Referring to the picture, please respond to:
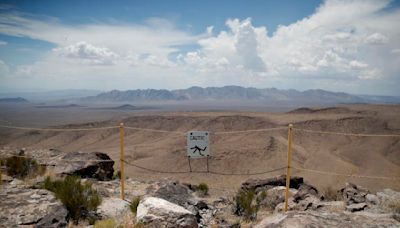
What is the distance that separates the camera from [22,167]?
1252 cm

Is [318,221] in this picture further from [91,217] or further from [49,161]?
[49,161]

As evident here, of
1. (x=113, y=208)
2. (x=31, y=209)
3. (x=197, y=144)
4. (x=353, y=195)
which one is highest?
(x=197, y=144)

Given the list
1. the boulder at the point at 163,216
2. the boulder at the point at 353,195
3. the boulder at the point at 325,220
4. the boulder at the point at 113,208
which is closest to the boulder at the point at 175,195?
the boulder at the point at 113,208

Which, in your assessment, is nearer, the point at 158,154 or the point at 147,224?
the point at 147,224

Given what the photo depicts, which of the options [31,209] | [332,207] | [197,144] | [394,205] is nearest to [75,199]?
[31,209]

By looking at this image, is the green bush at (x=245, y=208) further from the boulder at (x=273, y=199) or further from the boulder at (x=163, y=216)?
the boulder at (x=163, y=216)

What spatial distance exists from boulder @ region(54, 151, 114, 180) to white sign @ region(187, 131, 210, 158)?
5333mm

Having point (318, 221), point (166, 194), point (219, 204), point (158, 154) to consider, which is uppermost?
point (318, 221)

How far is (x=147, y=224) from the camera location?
6680mm

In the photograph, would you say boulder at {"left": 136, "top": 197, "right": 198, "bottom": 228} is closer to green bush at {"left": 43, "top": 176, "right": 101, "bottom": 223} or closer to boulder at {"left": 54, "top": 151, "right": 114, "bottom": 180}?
green bush at {"left": 43, "top": 176, "right": 101, "bottom": 223}

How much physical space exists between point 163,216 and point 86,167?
27.3ft

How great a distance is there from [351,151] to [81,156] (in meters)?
40.6

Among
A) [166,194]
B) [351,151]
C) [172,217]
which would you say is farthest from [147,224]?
[351,151]

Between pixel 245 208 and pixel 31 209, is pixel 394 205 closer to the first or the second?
pixel 245 208
